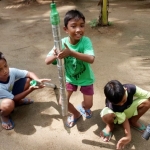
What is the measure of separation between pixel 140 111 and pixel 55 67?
164 cm

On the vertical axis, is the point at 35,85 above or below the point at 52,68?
above

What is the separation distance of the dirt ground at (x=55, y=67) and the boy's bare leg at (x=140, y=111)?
0.07 m

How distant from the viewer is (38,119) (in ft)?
7.99

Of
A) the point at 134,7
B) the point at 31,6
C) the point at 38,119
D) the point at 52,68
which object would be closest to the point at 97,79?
the point at 52,68

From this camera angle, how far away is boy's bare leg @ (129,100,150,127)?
2.05 m

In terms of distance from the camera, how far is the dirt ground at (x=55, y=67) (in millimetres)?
2172

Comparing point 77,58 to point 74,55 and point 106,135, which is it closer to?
point 74,55

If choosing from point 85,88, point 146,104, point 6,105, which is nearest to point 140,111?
point 146,104

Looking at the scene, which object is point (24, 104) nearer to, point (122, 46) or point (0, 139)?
point (0, 139)

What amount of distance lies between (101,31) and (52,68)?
1.60 meters

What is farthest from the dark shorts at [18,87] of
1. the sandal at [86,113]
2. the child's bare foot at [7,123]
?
the sandal at [86,113]

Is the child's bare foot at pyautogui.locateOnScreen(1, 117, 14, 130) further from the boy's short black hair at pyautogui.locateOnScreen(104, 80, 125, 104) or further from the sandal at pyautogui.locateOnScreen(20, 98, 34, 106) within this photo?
the boy's short black hair at pyautogui.locateOnScreen(104, 80, 125, 104)

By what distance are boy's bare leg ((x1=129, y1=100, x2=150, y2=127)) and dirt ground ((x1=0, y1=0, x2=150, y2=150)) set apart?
7 cm

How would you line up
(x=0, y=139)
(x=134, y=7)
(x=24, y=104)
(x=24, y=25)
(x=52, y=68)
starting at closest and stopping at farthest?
(x=0, y=139) < (x=24, y=104) < (x=52, y=68) < (x=24, y=25) < (x=134, y=7)
